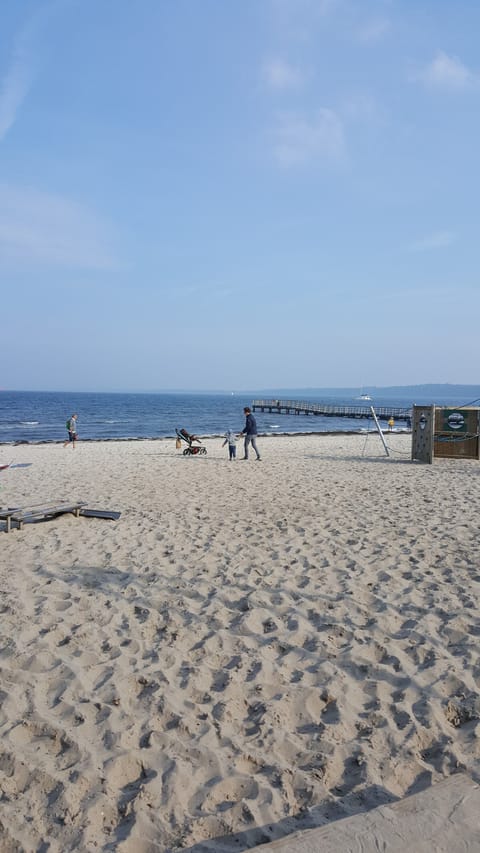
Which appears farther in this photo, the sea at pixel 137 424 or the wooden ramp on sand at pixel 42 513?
the sea at pixel 137 424

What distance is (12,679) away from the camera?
352 cm

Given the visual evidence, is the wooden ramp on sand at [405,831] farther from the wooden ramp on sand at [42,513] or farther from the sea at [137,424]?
the sea at [137,424]

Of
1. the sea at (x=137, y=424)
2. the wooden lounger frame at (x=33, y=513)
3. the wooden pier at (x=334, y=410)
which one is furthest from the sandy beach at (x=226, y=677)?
the wooden pier at (x=334, y=410)

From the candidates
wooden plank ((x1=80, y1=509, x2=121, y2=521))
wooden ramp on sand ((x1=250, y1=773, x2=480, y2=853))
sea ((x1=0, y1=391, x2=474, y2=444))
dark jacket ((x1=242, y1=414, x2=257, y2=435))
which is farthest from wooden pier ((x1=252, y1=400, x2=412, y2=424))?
wooden ramp on sand ((x1=250, y1=773, x2=480, y2=853))

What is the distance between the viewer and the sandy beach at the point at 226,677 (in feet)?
8.18

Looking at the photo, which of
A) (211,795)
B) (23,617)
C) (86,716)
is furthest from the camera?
(23,617)

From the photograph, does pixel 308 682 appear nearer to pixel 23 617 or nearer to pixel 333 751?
pixel 333 751

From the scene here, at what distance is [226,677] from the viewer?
140 inches

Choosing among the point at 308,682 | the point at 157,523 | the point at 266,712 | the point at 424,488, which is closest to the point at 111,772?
the point at 266,712

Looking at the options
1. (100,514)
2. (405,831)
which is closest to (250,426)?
(100,514)

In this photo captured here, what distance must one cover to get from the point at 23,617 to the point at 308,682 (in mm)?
2388

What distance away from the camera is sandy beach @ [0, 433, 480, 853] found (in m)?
2.49

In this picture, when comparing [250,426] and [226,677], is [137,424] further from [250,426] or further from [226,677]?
[226,677]

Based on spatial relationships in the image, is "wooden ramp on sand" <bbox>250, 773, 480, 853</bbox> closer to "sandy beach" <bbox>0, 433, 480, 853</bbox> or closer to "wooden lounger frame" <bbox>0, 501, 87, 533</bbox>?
"sandy beach" <bbox>0, 433, 480, 853</bbox>
